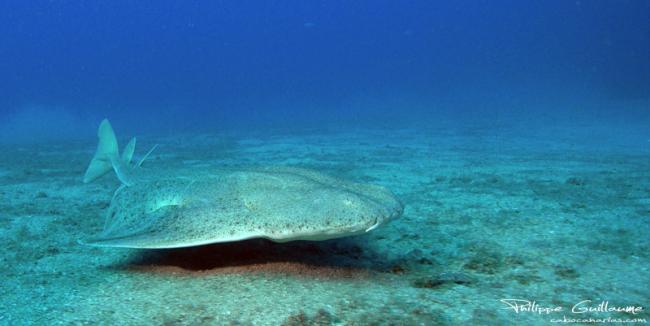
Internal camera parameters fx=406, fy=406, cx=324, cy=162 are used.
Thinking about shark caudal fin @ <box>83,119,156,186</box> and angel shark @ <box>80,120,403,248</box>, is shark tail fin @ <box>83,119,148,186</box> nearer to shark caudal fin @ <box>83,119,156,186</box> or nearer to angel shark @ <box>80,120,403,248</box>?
shark caudal fin @ <box>83,119,156,186</box>

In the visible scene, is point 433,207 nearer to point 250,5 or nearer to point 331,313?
point 331,313

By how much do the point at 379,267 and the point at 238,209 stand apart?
1.11m

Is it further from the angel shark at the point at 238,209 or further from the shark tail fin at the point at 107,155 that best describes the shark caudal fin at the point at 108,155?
the angel shark at the point at 238,209

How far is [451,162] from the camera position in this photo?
8086mm

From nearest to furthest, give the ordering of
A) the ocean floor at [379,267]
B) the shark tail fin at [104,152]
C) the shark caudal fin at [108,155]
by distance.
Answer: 1. the ocean floor at [379,267]
2. the shark caudal fin at [108,155]
3. the shark tail fin at [104,152]

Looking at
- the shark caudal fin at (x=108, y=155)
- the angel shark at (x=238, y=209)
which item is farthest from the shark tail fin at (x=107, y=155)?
the angel shark at (x=238, y=209)

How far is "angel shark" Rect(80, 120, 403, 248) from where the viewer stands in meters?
2.35

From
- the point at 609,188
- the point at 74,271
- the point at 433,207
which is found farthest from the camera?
the point at 609,188

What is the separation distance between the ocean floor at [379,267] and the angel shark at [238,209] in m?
0.32

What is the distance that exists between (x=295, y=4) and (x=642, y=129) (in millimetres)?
105739

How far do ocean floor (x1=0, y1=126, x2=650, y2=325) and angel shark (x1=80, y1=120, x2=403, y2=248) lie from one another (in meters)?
0.32

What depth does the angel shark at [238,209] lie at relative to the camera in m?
2.35

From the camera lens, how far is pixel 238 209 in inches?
100

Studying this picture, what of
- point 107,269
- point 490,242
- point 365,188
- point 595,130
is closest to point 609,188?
point 490,242
